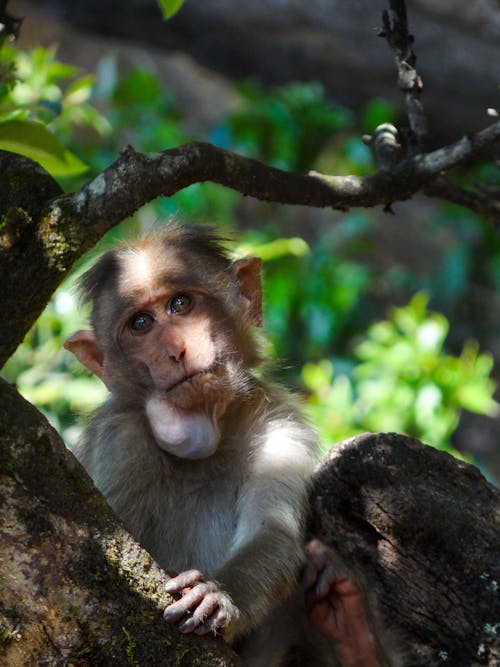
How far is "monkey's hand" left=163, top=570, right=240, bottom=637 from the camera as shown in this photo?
2418 mm

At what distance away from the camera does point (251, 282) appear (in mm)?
3906

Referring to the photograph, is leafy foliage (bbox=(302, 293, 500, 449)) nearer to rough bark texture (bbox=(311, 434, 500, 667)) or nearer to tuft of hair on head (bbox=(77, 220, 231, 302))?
tuft of hair on head (bbox=(77, 220, 231, 302))

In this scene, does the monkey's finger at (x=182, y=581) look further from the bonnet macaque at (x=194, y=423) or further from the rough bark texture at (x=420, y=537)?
the rough bark texture at (x=420, y=537)

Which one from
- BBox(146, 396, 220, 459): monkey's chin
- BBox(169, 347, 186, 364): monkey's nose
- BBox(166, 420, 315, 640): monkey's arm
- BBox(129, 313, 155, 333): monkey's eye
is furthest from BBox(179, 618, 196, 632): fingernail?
BBox(129, 313, 155, 333): monkey's eye

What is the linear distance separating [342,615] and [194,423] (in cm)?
76

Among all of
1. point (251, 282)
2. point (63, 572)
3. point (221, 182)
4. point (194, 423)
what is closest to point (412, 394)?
point (251, 282)

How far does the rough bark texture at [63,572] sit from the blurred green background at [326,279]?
329 centimetres

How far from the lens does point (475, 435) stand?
1084cm

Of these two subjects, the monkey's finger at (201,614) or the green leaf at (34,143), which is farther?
the green leaf at (34,143)

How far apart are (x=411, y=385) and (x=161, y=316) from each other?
3150mm

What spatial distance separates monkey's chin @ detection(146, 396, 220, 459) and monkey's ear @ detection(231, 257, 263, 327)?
64cm

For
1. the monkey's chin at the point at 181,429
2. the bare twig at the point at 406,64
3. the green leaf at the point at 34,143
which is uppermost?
the bare twig at the point at 406,64

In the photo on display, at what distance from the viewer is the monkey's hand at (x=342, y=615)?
3188 mm

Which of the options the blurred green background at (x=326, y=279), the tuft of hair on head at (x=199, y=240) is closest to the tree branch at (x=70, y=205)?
the tuft of hair on head at (x=199, y=240)
